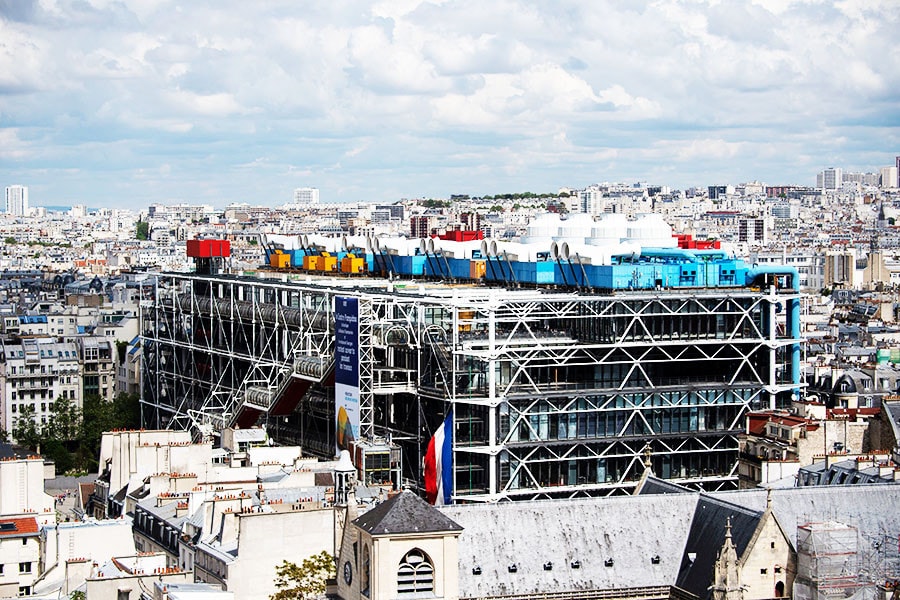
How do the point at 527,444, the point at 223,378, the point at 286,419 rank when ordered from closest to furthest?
the point at 527,444
the point at 286,419
the point at 223,378

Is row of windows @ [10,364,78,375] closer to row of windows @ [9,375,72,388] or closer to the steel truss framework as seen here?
row of windows @ [9,375,72,388]

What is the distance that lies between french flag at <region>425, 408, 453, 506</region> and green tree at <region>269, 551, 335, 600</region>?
90.3 feet

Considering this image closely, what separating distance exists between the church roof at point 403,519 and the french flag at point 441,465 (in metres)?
34.2

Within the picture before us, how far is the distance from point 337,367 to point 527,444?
36.9ft

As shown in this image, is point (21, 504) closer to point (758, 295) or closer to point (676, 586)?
point (676, 586)

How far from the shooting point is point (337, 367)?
9025cm

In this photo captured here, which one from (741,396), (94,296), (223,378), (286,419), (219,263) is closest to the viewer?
(741,396)

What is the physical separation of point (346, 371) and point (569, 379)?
421 inches

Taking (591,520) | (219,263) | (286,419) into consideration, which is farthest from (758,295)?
(219,263)

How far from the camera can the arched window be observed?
47.7 metres

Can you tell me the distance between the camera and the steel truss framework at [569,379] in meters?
84.1

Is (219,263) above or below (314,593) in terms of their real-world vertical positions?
above

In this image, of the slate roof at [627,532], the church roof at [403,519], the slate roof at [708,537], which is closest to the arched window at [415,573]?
the church roof at [403,519]

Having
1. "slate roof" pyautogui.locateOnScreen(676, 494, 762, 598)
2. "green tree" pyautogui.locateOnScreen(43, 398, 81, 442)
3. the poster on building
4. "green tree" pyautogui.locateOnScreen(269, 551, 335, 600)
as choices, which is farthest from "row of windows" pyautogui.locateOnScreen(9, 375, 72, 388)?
"slate roof" pyautogui.locateOnScreen(676, 494, 762, 598)
